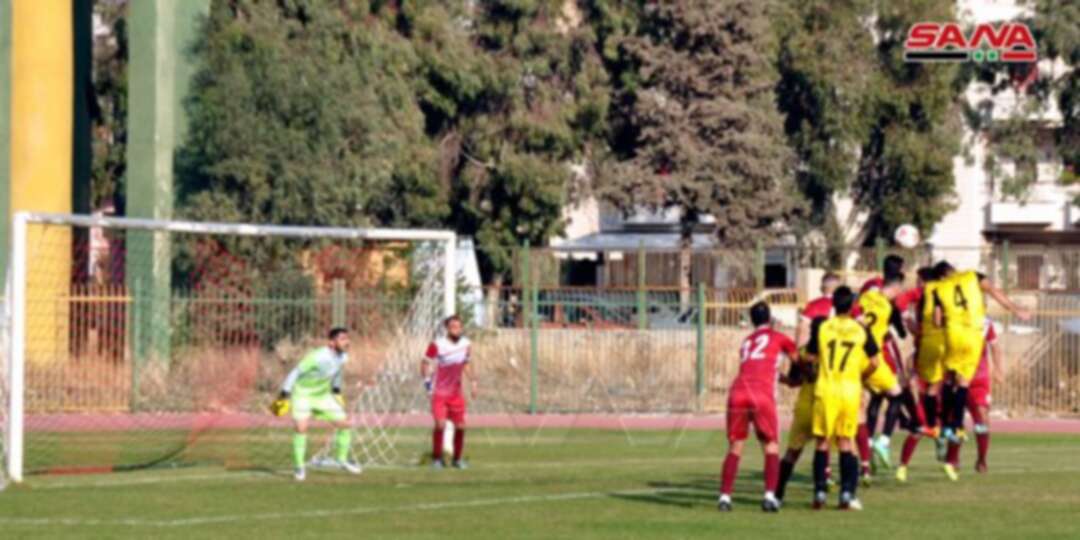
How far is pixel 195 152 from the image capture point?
44.0 metres

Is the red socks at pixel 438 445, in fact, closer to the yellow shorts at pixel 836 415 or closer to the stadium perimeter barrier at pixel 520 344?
the stadium perimeter barrier at pixel 520 344

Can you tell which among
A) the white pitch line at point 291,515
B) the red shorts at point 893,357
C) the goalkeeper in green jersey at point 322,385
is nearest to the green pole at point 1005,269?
the red shorts at point 893,357

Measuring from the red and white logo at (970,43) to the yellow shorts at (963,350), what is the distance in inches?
1617

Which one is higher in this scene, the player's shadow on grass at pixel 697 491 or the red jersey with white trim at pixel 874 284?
the red jersey with white trim at pixel 874 284

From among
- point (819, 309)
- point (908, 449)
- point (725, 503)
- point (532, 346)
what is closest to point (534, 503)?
point (725, 503)

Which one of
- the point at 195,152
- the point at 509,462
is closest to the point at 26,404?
the point at 509,462

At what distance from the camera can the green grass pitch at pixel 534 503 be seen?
16.5 meters

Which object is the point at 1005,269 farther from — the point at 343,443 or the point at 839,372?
the point at 839,372

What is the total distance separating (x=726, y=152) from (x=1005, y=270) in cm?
1976

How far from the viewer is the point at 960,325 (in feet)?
69.8

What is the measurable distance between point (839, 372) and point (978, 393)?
195 inches

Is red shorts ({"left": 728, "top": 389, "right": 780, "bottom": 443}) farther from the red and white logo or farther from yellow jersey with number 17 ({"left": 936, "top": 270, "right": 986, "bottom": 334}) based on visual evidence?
the red and white logo

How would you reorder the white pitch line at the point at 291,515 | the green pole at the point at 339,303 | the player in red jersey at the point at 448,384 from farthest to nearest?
the green pole at the point at 339,303 → the player in red jersey at the point at 448,384 → the white pitch line at the point at 291,515

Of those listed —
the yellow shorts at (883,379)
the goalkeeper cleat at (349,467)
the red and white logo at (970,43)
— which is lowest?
the goalkeeper cleat at (349,467)
